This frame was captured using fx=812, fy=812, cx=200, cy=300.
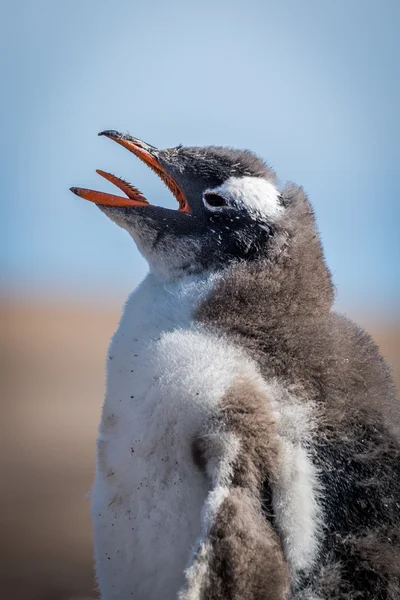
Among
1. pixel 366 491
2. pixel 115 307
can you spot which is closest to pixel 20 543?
pixel 366 491

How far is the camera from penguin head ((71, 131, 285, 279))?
10.4 feet

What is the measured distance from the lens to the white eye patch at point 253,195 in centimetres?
318

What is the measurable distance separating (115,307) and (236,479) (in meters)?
40.7

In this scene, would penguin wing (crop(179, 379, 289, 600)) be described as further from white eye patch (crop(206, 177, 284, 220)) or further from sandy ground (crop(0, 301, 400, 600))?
sandy ground (crop(0, 301, 400, 600))

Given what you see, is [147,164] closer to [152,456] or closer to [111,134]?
[111,134]

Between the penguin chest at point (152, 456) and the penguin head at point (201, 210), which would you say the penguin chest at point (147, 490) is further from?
the penguin head at point (201, 210)

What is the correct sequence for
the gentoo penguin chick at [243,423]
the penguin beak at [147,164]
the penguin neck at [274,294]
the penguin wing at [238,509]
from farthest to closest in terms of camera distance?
the penguin beak at [147,164], the penguin neck at [274,294], the gentoo penguin chick at [243,423], the penguin wing at [238,509]

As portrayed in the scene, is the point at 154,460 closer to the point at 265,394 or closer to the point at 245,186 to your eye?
the point at 265,394

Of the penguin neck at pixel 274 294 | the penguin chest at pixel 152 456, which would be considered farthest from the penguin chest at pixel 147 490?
the penguin neck at pixel 274 294

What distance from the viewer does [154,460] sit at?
2.81m

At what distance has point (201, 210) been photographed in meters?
3.32

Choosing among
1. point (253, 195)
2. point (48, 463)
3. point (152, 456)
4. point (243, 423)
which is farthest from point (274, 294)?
point (48, 463)

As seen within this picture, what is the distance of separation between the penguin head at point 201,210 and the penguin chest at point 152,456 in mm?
309

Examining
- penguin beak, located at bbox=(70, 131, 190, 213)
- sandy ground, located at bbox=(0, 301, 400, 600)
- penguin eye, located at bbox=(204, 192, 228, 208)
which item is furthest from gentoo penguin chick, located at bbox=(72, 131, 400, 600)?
sandy ground, located at bbox=(0, 301, 400, 600)
